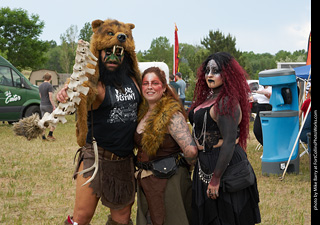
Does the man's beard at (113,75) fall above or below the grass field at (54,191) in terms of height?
above

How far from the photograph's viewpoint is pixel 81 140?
9.42 ft

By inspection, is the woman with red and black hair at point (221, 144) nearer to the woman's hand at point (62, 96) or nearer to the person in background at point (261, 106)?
the woman's hand at point (62, 96)

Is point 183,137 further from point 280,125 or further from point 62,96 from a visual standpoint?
point 280,125

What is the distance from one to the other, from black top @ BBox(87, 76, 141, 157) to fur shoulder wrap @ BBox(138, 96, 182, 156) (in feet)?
0.50

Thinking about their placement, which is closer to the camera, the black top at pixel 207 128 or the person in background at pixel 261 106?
the black top at pixel 207 128

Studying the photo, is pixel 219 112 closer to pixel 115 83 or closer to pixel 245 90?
pixel 245 90

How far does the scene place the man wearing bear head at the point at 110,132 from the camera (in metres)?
3.01

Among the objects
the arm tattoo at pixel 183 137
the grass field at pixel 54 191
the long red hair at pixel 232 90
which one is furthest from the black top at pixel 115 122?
the grass field at pixel 54 191

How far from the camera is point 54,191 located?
18.9ft

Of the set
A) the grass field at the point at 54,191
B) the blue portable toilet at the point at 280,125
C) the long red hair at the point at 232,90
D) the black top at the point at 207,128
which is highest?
the long red hair at the point at 232,90

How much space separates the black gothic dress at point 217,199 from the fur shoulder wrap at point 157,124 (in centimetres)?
21

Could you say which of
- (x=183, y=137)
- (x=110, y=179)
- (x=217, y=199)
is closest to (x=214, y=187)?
(x=217, y=199)

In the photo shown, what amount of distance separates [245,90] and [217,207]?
93cm

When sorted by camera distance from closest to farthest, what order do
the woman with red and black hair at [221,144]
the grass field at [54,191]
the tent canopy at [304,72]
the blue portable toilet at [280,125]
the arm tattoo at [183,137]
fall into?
1. the woman with red and black hair at [221,144]
2. the arm tattoo at [183,137]
3. the grass field at [54,191]
4. the blue portable toilet at [280,125]
5. the tent canopy at [304,72]
